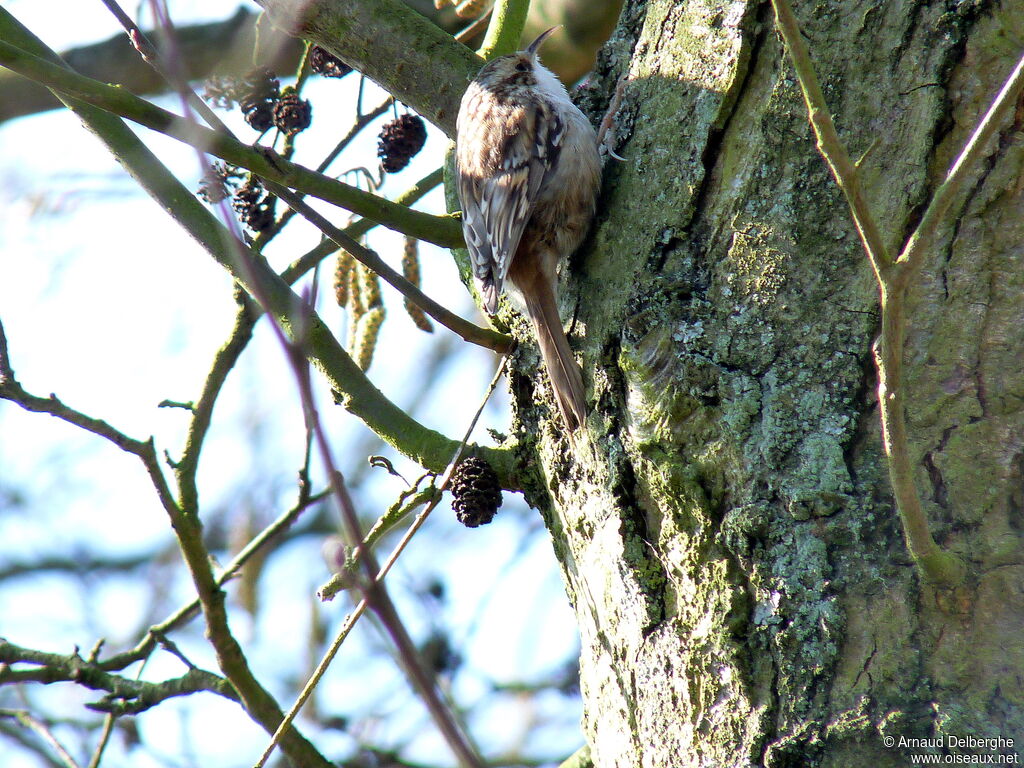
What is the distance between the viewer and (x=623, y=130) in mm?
1870

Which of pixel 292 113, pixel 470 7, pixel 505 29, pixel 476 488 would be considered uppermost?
pixel 470 7

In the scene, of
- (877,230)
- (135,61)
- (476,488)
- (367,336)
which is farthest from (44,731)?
(135,61)

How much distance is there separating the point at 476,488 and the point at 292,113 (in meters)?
1.02

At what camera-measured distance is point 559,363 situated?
174cm

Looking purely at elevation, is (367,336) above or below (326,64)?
below

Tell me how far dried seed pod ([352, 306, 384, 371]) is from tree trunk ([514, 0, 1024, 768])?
70 centimetres

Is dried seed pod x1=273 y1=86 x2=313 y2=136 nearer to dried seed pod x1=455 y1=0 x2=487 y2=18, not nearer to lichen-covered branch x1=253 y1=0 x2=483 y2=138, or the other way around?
lichen-covered branch x1=253 y1=0 x2=483 y2=138

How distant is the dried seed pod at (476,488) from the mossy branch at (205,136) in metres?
0.47

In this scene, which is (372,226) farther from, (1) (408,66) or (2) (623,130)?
(2) (623,130)

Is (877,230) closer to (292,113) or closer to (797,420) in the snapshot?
(797,420)

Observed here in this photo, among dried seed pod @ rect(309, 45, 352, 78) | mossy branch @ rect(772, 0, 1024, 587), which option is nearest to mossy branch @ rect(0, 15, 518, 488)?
dried seed pod @ rect(309, 45, 352, 78)

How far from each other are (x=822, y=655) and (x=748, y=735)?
0.50ft

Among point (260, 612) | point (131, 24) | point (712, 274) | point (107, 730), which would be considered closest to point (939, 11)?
point (712, 274)

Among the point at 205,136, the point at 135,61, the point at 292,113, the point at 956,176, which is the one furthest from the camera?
the point at 135,61
